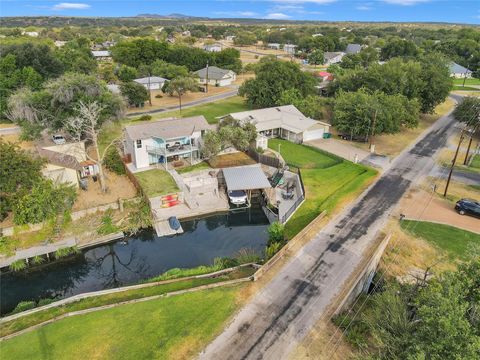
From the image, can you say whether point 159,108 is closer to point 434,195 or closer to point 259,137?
point 259,137

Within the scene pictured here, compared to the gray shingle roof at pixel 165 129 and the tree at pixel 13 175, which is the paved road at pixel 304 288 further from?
the tree at pixel 13 175

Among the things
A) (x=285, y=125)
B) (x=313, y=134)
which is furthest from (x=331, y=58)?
(x=285, y=125)

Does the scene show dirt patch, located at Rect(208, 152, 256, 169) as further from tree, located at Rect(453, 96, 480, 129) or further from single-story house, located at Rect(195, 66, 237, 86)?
single-story house, located at Rect(195, 66, 237, 86)

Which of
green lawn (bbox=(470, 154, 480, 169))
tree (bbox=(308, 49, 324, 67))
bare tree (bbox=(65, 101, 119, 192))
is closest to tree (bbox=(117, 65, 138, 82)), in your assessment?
bare tree (bbox=(65, 101, 119, 192))

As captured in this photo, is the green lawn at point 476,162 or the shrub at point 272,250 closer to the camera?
the shrub at point 272,250

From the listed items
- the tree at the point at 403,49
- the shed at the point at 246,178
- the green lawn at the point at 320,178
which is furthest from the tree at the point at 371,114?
the tree at the point at 403,49

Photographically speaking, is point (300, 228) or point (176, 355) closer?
point (176, 355)

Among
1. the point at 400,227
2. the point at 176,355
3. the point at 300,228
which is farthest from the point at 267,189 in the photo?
the point at 176,355
